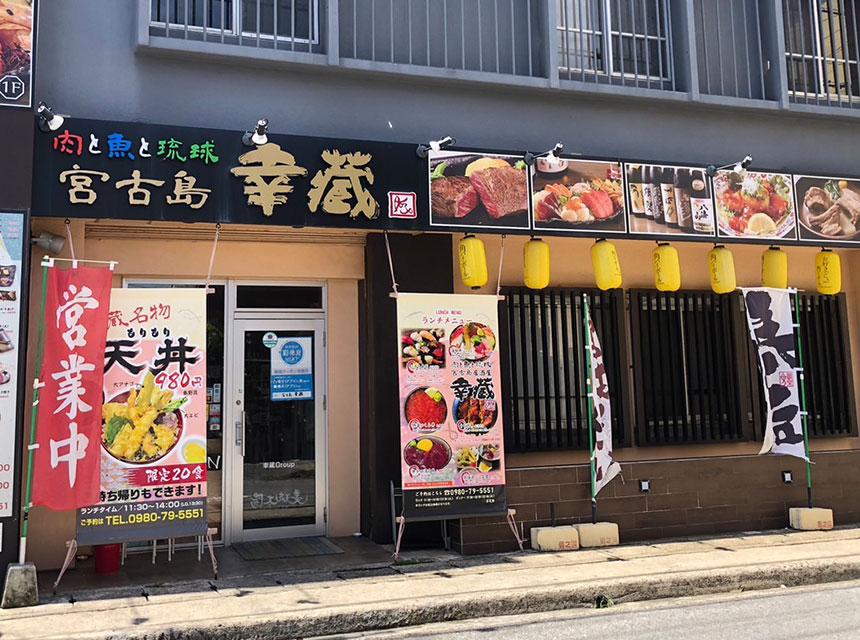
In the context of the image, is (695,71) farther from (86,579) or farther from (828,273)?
(86,579)

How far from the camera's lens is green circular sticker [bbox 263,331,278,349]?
9477 millimetres

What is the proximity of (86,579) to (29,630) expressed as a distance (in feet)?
5.12

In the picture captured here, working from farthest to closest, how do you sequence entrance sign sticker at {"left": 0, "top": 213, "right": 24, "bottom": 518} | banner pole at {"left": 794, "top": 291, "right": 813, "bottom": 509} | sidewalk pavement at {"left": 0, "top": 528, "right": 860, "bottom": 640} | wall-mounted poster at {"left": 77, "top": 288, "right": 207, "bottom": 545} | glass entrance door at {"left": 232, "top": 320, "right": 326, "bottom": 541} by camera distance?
banner pole at {"left": 794, "top": 291, "right": 813, "bottom": 509}, glass entrance door at {"left": 232, "top": 320, "right": 326, "bottom": 541}, wall-mounted poster at {"left": 77, "top": 288, "right": 207, "bottom": 545}, entrance sign sticker at {"left": 0, "top": 213, "right": 24, "bottom": 518}, sidewalk pavement at {"left": 0, "top": 528, "right": 860, "bottom": 640}

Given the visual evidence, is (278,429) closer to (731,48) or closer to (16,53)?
(16,53)

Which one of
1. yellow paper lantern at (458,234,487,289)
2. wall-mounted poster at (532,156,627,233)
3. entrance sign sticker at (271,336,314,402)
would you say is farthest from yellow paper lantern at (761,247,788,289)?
entrance sign sticker at (271,336,314,402)

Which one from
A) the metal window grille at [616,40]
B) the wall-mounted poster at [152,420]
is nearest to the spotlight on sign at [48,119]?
the wall-mounted poster at [152,420]

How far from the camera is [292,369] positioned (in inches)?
376

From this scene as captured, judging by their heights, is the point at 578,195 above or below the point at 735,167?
below

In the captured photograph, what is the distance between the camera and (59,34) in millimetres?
7961

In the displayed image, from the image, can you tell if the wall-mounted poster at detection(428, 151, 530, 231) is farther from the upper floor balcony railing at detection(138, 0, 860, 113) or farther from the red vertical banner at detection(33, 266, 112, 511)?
the red vertical banner at detection(33, 266, 112, 511)

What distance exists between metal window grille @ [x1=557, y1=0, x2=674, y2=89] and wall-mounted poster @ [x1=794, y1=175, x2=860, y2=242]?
219cm

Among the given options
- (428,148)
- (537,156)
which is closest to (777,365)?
(537,156)

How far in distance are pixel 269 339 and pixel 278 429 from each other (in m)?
1.08

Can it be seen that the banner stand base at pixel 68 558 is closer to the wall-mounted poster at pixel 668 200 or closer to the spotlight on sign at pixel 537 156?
the spotlight on sign at pixel 537 156
